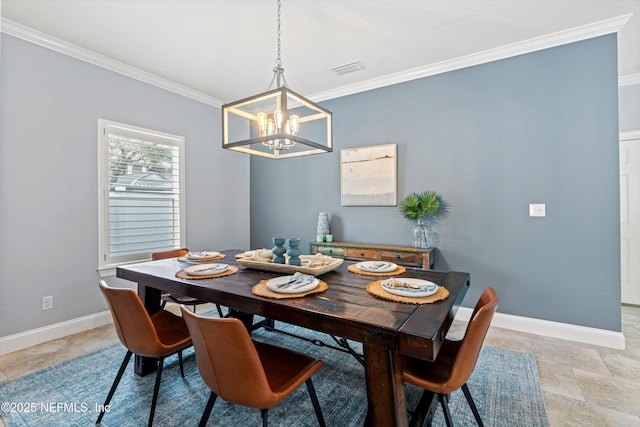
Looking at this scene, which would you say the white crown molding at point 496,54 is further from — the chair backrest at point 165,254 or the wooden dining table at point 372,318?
the chair backrest at point 165,254

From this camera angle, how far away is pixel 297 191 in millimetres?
4391

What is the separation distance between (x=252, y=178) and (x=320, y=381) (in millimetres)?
3504

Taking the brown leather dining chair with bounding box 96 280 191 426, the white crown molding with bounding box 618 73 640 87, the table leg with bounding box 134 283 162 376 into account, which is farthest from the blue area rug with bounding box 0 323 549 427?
the white crown molding with bounding box 618 73 640 87

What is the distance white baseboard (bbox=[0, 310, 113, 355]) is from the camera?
255 centimetres

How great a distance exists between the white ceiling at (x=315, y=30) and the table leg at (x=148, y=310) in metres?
2.23

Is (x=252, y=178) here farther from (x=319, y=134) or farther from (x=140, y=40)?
(x=140, y=40)

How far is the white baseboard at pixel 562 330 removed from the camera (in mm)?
2605

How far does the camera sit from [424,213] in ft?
10.5

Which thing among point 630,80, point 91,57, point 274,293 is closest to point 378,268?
point 274,293

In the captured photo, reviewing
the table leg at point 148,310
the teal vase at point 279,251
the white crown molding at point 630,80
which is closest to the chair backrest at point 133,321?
the table leg at point 148,310

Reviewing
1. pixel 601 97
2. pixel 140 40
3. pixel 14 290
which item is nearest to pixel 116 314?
pixel 14 290

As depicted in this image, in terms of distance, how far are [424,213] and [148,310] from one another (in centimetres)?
271

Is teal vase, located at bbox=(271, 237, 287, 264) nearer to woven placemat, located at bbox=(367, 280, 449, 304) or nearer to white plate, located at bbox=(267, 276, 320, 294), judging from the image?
white plate, located at bbox=(267, 276, 320, 294)

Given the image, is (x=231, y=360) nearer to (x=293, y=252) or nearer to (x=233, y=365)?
(x=233, y=365)
